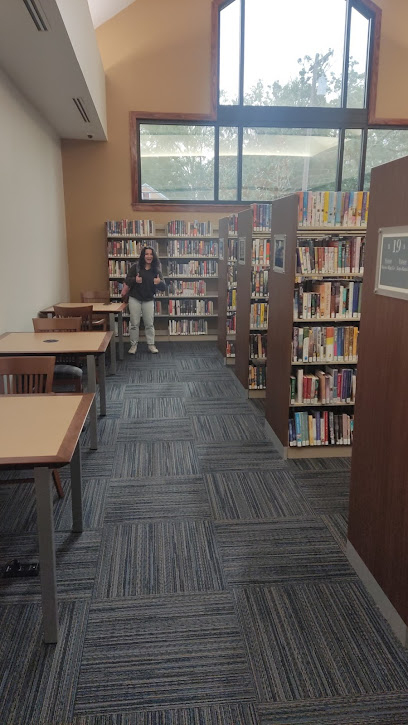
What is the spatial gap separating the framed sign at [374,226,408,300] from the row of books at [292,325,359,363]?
1412 mm

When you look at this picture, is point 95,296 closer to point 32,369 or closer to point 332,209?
point 332,209

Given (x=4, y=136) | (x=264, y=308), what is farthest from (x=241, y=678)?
(x=4, y=136)

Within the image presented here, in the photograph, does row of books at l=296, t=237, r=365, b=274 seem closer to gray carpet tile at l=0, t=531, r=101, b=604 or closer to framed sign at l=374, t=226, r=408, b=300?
framed sign at l=374, t=226, r=408, b=300

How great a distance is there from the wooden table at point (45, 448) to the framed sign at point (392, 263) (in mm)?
1367

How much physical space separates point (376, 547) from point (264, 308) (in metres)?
3.12

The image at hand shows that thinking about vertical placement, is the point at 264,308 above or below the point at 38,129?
below

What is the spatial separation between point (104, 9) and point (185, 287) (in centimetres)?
388

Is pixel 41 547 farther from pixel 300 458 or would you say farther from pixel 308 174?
pixel 308 174

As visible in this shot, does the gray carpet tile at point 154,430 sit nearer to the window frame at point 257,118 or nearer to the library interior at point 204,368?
the library interior at point 204,368

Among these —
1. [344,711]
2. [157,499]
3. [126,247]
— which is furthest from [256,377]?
[126,247]

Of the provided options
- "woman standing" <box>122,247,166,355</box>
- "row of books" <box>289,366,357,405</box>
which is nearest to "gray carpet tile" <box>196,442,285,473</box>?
"row of books" <box>289,366,357,405</box>

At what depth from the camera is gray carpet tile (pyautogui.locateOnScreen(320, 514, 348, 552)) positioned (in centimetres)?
271

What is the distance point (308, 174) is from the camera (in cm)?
823

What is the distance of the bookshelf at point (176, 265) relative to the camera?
7750 mm
